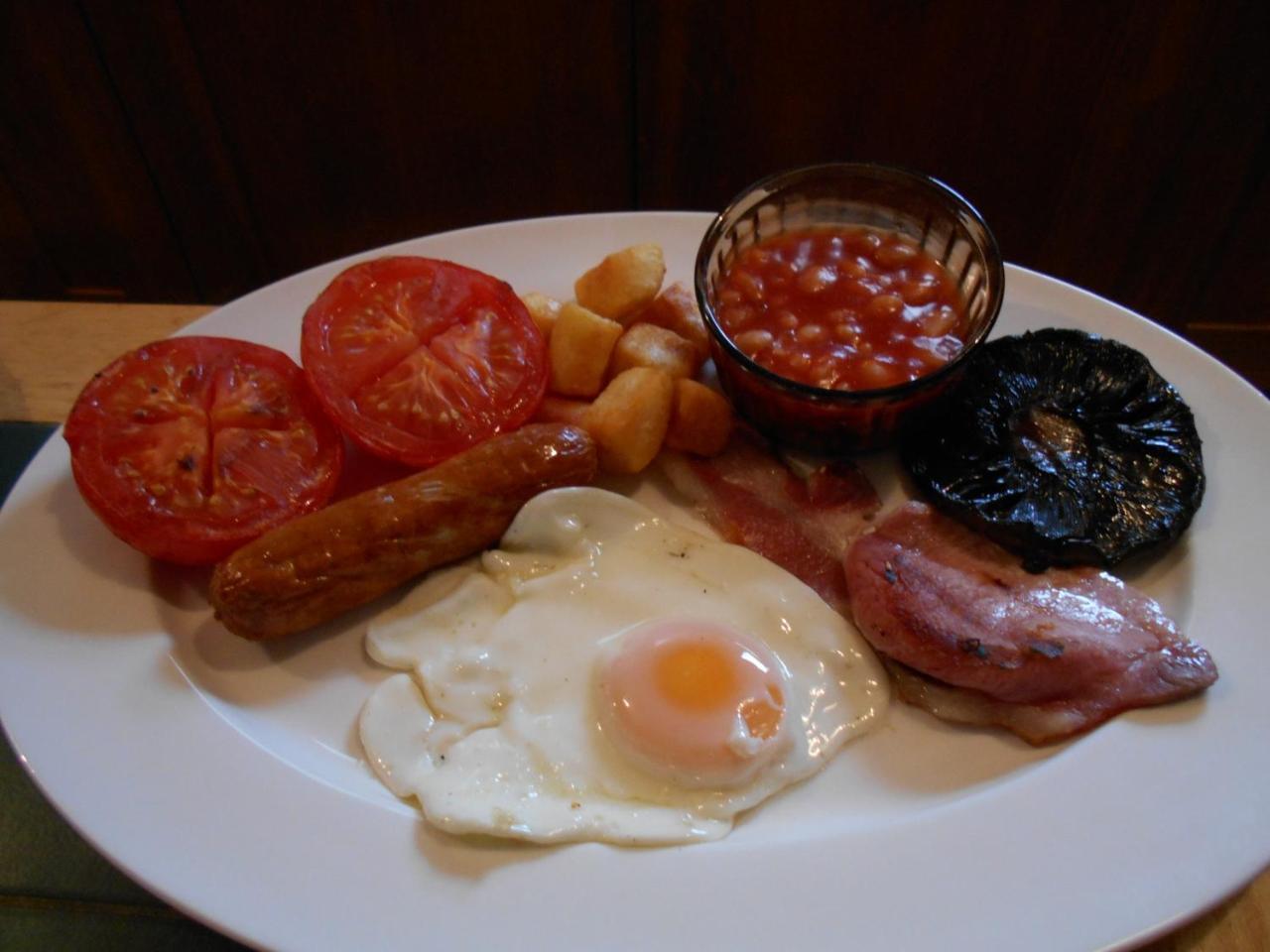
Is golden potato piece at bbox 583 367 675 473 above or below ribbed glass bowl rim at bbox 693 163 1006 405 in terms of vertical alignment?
below

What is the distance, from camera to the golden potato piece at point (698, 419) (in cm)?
189

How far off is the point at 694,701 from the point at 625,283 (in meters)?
0.89

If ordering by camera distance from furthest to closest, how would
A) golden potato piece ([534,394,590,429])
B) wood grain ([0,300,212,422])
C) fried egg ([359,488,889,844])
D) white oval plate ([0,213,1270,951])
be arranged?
1. wood grain ([0,300,212,422])
2. golden potato piece ([534,394,590,429])
3. fried egg ([359,488,889,844])
4. white oval plate ([0,213,1270,951])

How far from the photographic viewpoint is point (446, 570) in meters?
1.80

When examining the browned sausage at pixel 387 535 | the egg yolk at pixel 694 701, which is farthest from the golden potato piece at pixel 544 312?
the egg yolk at pixel 694 701

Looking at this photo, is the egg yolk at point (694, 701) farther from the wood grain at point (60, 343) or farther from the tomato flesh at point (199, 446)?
the wood grain at point (60, 343)

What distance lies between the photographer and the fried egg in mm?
1506

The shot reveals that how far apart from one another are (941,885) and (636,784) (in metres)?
0.47

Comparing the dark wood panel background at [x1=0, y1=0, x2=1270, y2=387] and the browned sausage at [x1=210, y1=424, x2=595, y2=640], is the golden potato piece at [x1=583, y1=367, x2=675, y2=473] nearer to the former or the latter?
the browned sausage at [x1=210, y1=424, x2=595, y2=640]

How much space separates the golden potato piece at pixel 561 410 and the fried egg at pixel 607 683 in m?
0.19

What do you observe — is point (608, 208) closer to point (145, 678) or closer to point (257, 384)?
point (257, 384)

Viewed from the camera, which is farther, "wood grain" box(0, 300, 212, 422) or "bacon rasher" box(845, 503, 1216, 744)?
"wood grain" box(0, 300, 212, 422)

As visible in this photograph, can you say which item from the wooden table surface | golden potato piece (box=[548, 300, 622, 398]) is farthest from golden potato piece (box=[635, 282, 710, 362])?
the wooden table surface

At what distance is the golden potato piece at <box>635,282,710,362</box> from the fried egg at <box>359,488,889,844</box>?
0.44m
